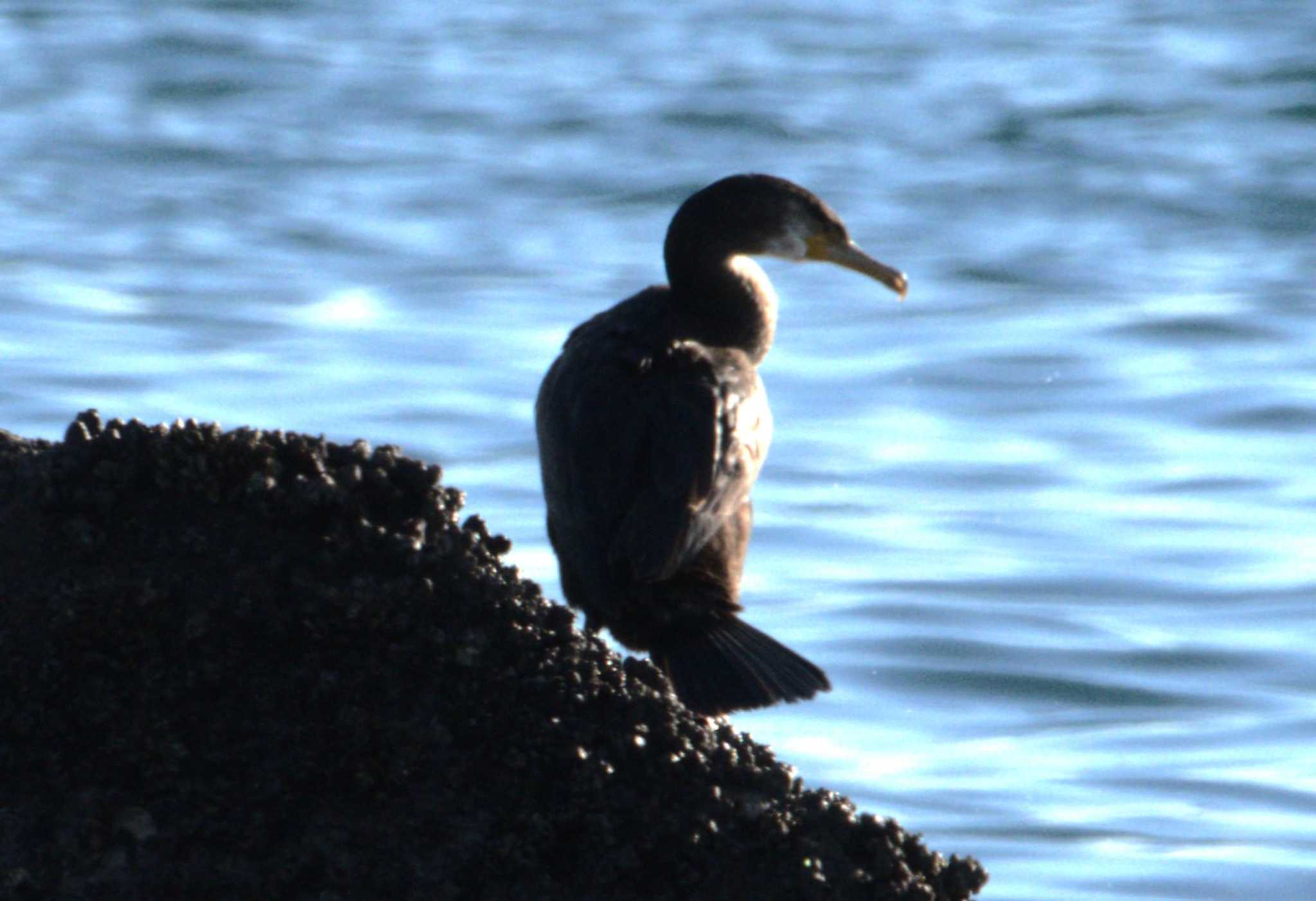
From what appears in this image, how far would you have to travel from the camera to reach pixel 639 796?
296 cm

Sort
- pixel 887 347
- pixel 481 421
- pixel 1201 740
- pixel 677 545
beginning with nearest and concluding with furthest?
pixel 677 545 < pixel 1201 740 < pixel 481 421 < pixel 887 347

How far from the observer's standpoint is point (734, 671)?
14.8ft

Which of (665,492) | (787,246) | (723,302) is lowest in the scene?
(665,492)

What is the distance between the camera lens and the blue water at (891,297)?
5.97 metres

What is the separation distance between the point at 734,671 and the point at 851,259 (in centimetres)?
203

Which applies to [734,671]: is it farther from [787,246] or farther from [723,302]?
[787,246]

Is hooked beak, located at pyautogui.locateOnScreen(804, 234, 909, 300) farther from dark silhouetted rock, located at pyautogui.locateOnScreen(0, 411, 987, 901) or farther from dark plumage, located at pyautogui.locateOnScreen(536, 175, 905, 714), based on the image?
dark silhouetted rock, located at pyautogui.locateOnScreen(0, 411, 987, 901)

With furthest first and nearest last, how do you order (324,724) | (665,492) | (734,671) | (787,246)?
(787,246), (665,492), (734,671), (324,724)

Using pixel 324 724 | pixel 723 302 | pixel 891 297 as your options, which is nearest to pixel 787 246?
pixel 723 302

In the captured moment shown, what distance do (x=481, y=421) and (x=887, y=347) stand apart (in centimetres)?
→ 243

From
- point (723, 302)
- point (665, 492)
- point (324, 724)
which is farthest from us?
point (723, 302)

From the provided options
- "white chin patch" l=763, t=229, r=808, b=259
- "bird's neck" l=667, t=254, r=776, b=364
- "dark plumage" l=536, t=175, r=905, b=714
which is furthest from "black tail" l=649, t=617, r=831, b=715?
"white chin patch" l=763, t=229, r=808, b=259

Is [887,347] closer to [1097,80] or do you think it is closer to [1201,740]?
[1201,740]

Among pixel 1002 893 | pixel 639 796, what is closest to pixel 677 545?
pixel 1002 893
